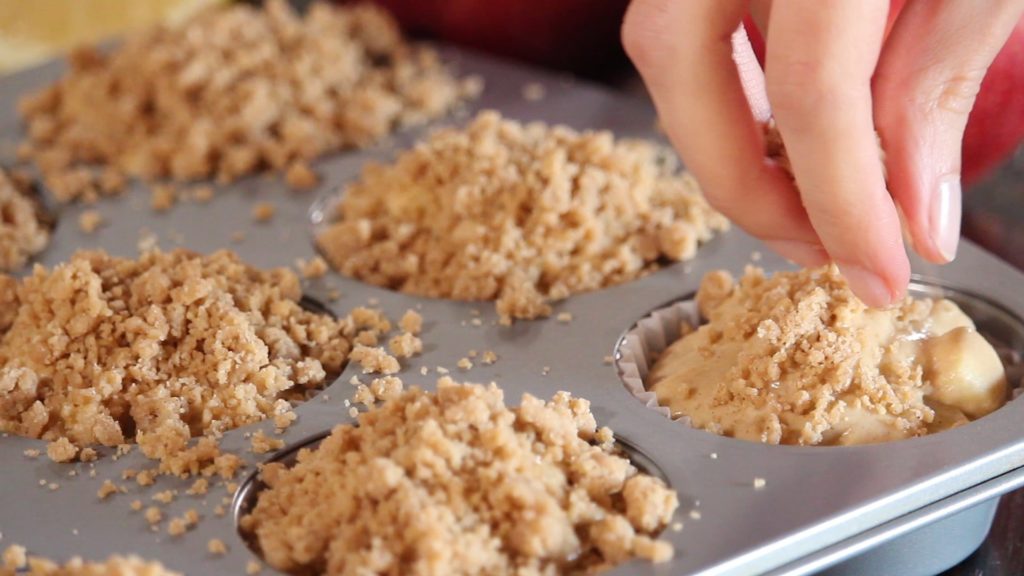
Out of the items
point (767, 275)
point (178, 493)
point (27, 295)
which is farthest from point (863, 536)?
point (27, 295)

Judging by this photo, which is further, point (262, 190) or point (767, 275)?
point (262, 190)

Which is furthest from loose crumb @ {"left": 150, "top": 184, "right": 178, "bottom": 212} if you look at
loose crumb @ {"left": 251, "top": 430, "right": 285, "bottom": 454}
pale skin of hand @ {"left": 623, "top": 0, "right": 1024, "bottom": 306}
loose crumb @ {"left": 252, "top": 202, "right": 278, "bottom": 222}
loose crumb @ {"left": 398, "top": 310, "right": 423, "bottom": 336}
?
pale skin of hand @ {"left": 623, "top": 0, "right": 1024, "bottom": 306}

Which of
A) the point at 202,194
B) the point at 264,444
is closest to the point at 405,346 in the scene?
the point at 264,444

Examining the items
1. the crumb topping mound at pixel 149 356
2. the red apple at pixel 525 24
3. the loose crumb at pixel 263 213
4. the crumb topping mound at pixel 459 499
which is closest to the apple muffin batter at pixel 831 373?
the crumb topping mound at pixel 459 499

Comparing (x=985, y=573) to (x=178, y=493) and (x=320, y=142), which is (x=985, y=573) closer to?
(x=178, y=493)

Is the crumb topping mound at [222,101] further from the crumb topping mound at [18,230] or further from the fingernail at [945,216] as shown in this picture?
the fingernail at [945,216]

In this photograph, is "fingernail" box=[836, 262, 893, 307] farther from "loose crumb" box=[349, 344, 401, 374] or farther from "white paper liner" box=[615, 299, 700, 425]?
"loose crumb" box=[349, 344, 401, 374]
